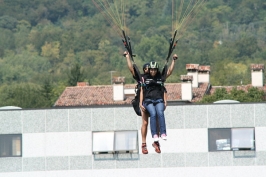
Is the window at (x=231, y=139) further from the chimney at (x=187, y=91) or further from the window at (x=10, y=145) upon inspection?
the chimney at (x=187, y=91)

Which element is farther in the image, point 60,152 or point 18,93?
point 18,93

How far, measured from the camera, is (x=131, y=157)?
2277 inches

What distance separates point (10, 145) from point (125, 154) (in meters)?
5.77

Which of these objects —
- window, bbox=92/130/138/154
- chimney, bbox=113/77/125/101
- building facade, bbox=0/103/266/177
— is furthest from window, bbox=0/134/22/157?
chimney, bbox=113/77/125/101

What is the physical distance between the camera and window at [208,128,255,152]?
5697 centimetres

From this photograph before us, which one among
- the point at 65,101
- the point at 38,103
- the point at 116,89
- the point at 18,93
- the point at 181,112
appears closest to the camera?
the point at 181,112

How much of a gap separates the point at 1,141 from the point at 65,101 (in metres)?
46.4

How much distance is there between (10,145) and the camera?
58.9 metres

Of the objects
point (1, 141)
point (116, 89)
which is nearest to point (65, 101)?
point (116, 89)

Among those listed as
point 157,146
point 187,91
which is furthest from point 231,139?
point 187,91

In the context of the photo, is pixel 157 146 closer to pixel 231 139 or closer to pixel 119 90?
pixel 231 139

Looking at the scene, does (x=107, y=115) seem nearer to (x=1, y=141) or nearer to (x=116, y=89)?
(x=1, y=141)

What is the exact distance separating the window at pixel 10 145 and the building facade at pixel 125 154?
0.20ft

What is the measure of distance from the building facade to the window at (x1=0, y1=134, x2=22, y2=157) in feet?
0.20
